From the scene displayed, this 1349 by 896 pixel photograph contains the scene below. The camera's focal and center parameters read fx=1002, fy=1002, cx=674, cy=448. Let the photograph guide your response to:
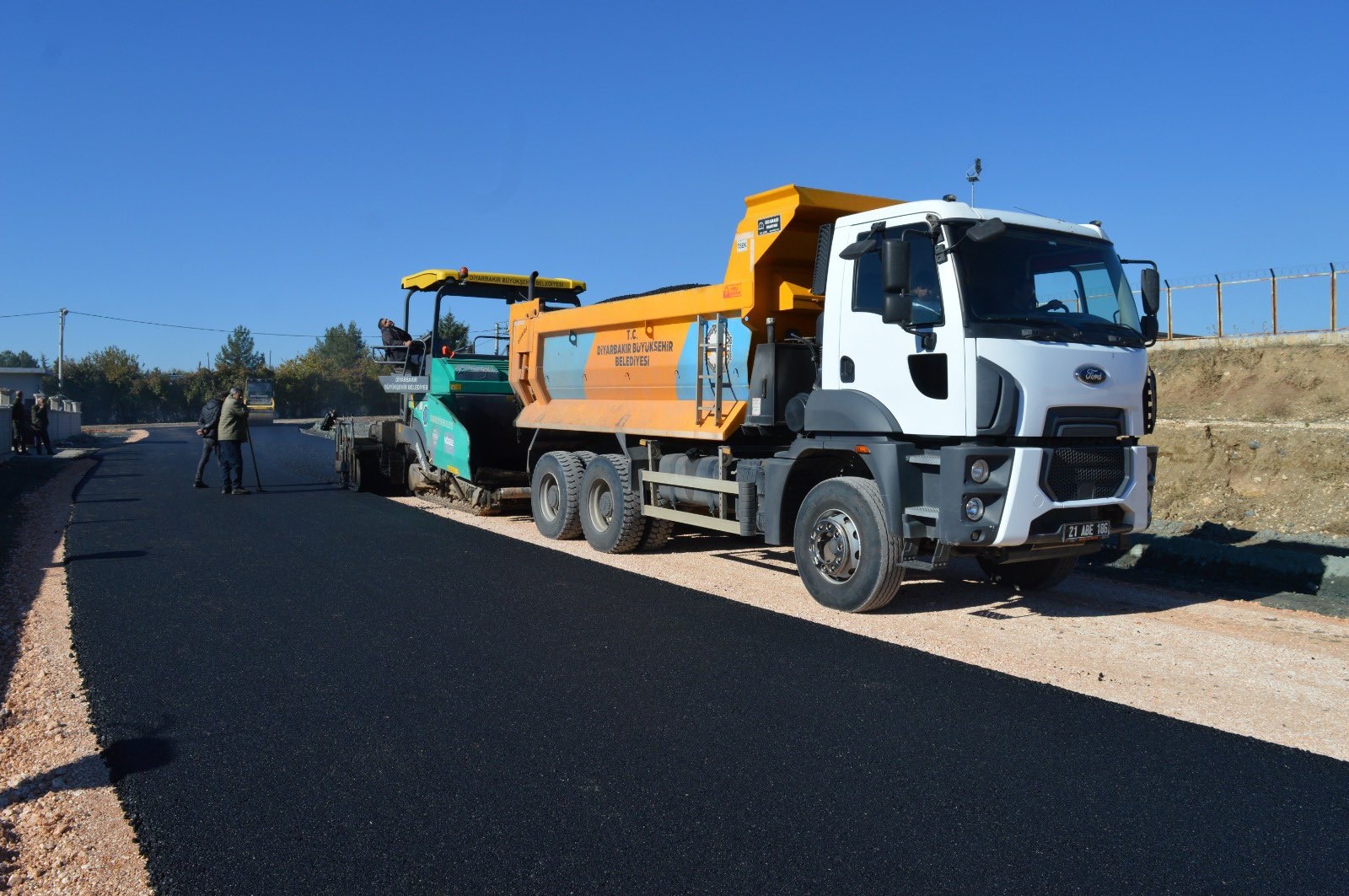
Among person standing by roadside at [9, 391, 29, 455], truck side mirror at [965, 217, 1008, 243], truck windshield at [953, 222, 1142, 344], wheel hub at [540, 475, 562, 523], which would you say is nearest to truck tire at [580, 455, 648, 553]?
wheel hub at [540, 475, 562, 523]

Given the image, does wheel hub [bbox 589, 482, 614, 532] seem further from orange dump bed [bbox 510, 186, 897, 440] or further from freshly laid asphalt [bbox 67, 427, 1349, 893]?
freshly laid asphalt [bbox 67, 427, 1349, 893]

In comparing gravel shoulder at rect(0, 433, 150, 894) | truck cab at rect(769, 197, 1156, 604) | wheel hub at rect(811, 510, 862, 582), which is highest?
truck cab at rect(769, 197, 1156, 604)

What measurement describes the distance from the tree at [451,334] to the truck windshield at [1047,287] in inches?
342

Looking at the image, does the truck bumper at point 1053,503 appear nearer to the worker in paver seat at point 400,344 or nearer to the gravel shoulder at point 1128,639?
the gravel shoulder at point 1128,639

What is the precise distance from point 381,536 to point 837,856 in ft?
26.9

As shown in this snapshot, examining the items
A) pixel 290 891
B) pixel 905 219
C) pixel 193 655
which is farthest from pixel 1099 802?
pixel 193 655

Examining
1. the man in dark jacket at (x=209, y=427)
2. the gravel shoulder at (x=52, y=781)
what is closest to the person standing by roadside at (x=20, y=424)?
the man in dark jacket at (x=209, y=427)

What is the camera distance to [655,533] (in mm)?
10156

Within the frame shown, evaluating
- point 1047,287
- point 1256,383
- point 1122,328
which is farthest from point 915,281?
point 1256,383

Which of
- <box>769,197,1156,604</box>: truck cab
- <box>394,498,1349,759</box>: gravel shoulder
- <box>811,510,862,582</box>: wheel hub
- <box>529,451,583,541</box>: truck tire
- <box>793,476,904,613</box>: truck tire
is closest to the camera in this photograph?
<box>394,498,1349,759</box>: gravel shoulder

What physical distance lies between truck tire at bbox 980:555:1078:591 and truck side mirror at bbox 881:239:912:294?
99.6 inches

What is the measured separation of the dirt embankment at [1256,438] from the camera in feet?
43.0

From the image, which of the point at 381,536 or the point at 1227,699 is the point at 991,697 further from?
the point at 381,536

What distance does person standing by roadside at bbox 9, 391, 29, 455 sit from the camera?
83.4 feet
